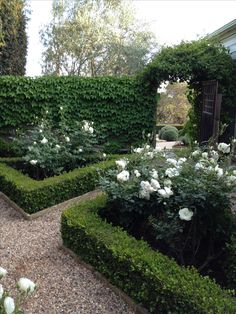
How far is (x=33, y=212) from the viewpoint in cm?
431

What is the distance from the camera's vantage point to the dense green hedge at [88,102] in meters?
7.55

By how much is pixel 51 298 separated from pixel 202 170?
5.53ft

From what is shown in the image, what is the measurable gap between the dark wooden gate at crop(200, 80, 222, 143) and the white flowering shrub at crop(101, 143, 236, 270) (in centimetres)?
331

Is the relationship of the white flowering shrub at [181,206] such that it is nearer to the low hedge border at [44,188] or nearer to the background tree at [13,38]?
the low hedge border at [44,188]

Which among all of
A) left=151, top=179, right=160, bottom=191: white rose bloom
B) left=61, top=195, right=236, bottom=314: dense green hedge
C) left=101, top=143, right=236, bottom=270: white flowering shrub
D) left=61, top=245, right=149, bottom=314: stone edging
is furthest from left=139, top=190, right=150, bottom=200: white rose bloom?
left=61, top=245, right=149, bottom=314: stone edging

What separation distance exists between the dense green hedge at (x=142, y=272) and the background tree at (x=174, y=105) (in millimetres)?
18809

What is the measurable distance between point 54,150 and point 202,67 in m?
3.96

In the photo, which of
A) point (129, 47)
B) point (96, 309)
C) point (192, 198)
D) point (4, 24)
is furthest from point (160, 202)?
point (129, 47)

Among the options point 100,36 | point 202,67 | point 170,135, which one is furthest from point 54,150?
point 100,36

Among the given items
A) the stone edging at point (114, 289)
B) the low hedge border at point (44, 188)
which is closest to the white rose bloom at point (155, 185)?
the stone edging at point (114, 289)

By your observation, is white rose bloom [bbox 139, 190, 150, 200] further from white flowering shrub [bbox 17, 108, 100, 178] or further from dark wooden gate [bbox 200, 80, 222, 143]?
dark wooden gate [bbox 200, 80, 222, 143]

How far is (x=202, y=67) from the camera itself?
7.37m

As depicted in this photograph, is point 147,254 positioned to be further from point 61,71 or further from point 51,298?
point 61,71

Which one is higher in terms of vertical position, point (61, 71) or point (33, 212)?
point (61, 71)
